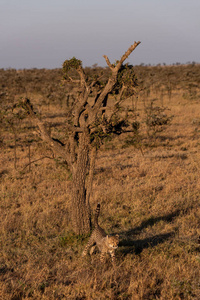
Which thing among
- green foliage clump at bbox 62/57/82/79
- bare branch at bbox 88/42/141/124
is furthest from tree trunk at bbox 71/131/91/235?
green foliage clump at bbox 62/57/82/79

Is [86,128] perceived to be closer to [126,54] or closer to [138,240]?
[126,54]

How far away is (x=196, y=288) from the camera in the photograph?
559 cm

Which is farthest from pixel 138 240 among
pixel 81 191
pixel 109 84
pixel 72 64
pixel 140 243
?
pixel 72 64

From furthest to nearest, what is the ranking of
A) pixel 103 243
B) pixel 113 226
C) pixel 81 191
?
pixel 113 226
pixel 81 191
pixel 103 243

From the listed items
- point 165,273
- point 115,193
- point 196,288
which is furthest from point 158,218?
point 196,288

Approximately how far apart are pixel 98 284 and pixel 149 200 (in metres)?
6.08

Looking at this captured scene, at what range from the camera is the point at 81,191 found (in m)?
8.48

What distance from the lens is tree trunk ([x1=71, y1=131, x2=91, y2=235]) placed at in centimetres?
840

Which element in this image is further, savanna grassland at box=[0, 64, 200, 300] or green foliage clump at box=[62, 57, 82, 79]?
green foliage clump at box=[62, 57, 82, 79]

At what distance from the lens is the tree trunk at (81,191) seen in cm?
840

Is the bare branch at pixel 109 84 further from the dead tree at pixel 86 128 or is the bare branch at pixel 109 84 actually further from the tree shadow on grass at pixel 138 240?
the tree shadow on grass at pixel 138 240

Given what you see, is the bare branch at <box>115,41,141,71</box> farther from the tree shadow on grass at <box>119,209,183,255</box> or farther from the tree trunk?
the tree shadow on grass at <box>119,209,183,255</box>

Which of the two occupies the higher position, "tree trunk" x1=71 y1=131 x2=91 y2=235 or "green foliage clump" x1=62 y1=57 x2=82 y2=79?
"green foliage clump" x1=62 y1=57 x2=82 y2=79

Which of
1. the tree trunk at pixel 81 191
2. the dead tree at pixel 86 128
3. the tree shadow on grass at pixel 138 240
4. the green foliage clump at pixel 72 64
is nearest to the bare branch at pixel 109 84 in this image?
the dead tree at pixel 86 128
